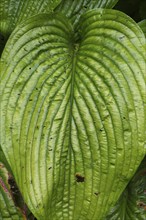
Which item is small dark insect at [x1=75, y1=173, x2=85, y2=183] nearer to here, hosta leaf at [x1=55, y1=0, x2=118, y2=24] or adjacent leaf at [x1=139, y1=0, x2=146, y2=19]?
hosta leaf at [x1=55, y1=0, x2=118, y2=24]

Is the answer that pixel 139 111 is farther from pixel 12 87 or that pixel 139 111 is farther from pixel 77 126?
pixel 12 87

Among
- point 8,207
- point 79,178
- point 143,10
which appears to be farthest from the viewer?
point 143,10

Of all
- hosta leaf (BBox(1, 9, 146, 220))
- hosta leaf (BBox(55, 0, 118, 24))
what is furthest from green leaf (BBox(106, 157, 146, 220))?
hosta leaf (BBox(55, 0, 118, 24))

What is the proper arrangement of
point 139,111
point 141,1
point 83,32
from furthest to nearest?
point 141,1 → point 83,32 → point 139,111

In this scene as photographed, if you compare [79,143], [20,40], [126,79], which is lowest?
[79,143]

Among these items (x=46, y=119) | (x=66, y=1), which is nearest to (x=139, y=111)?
(x=46, y=119)

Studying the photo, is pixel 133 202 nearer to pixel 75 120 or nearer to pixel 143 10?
pixel 75 120

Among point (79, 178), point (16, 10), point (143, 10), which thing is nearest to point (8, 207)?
point (79, 178)
